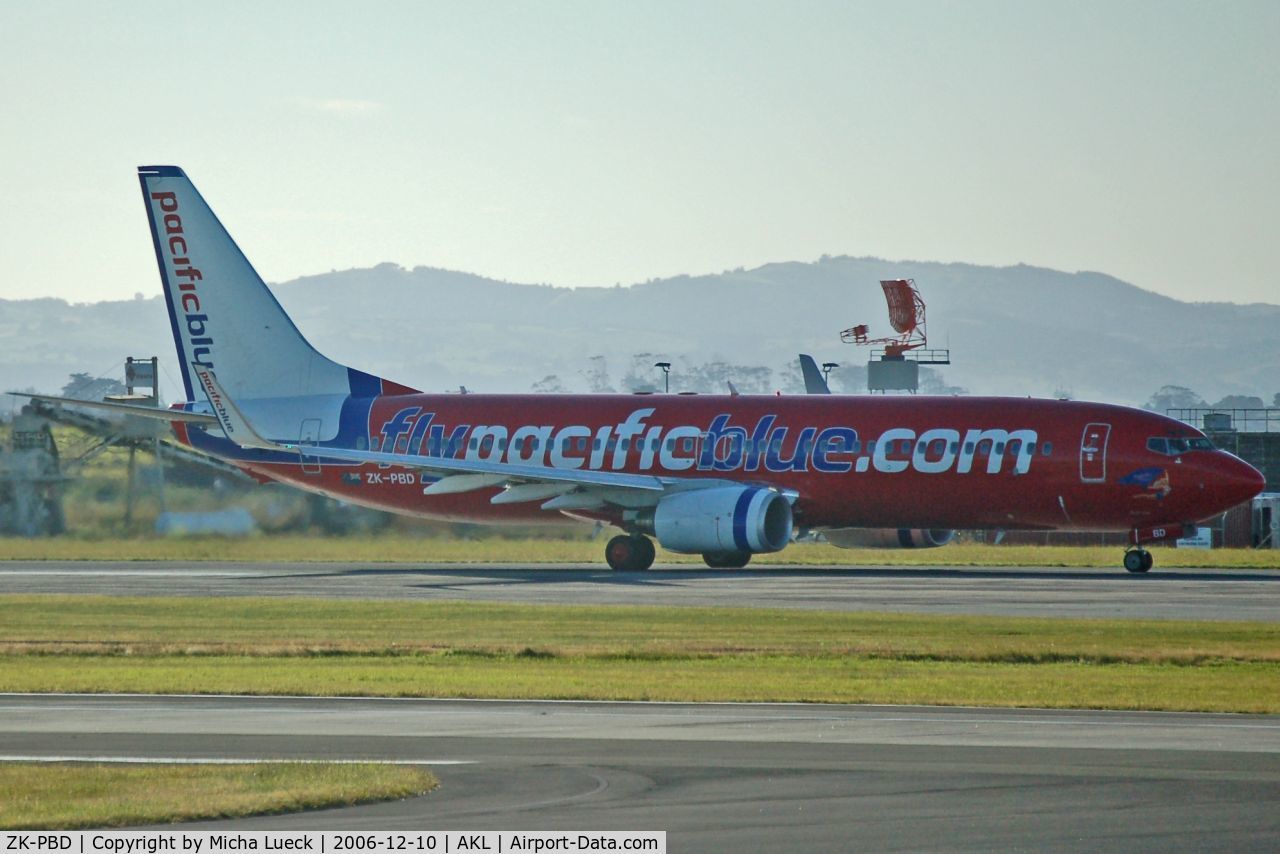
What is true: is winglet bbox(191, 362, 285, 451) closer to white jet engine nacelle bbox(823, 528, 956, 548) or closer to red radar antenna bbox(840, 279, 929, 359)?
white jet engine nacelle bbox(823, 528, 956, 548)

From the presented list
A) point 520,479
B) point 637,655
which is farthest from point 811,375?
point 637,655

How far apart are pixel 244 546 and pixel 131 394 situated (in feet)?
75.4

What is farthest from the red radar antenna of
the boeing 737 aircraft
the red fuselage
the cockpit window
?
the cockpit window

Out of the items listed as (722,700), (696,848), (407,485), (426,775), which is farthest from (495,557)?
(696,848)

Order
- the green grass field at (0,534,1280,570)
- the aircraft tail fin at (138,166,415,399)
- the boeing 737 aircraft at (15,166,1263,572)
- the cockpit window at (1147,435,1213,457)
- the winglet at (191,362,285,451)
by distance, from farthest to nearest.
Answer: the aircraft tail fin at (138,166,415,399) → the green grass field at (0,534,1280,570) → the winglet at (191,362,285,451) → the boeing 737 aircraft at (15,166,1263,572) → the cockpit window at (1147,435,1213,457)

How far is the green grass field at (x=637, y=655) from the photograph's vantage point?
23453 millimetres

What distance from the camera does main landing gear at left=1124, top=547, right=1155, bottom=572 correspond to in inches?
1908

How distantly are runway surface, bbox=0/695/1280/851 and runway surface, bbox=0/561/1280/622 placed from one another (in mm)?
16223

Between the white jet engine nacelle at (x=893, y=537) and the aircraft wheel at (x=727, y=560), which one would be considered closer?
the aircraft wheel at (x=727, y=560)

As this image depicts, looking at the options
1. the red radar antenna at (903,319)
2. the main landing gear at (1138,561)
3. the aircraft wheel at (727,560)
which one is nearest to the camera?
the main landing gear at (1138,561)

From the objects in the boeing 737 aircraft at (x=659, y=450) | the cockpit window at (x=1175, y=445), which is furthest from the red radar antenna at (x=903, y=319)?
the cockpit window at (x=1175, y=445)

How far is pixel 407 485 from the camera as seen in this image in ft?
185

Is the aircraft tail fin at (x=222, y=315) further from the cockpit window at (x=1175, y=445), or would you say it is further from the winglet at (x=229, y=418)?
the cockpit window at (x=1175, y=445)

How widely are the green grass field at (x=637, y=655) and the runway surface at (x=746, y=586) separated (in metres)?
2.63
